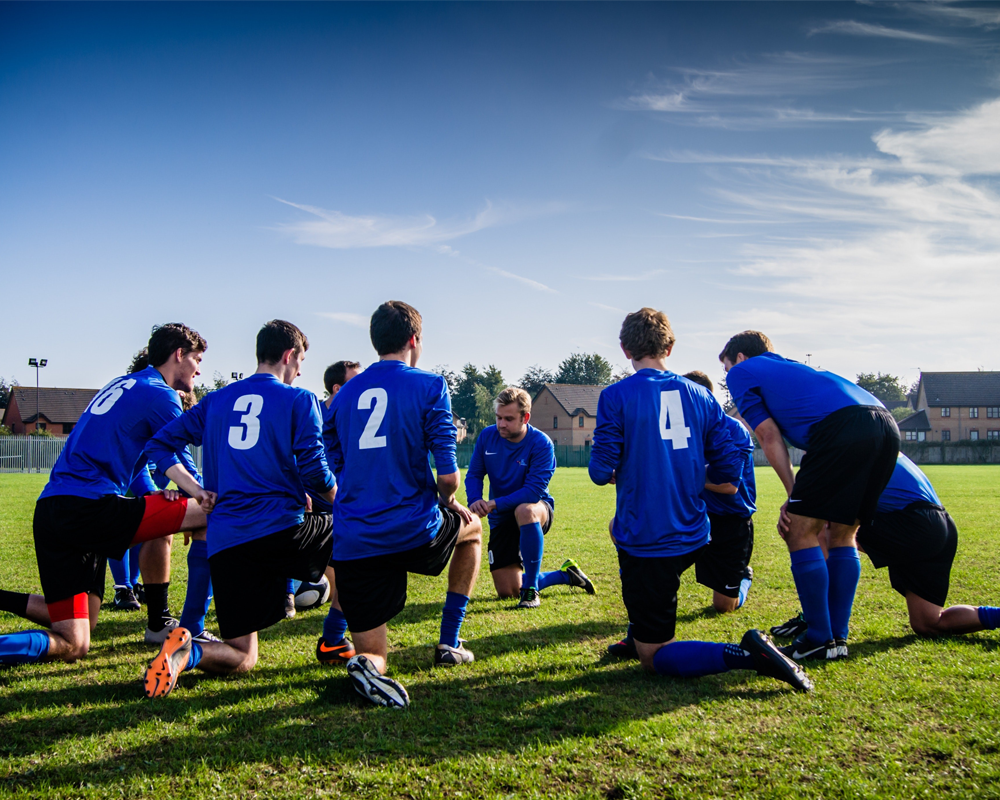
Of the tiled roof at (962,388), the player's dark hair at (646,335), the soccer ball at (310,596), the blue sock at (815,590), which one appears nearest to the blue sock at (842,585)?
the blue sock at (815,590)

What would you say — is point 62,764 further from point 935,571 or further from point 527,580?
point 935,571

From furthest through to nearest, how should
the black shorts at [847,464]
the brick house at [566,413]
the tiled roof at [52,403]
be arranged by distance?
the brick house at [566,413], the tiled roof at [52,403], the black shorts at [847,464]

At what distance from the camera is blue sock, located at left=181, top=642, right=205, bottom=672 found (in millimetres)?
4105

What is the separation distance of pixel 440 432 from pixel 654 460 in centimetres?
135

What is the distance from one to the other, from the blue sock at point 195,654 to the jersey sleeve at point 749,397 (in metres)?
3.85

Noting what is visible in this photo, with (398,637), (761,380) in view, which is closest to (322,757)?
(398,637)

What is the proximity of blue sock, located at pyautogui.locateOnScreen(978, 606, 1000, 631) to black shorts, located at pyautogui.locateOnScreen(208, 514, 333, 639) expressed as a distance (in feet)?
15.3

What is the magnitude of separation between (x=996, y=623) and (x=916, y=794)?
2.70m

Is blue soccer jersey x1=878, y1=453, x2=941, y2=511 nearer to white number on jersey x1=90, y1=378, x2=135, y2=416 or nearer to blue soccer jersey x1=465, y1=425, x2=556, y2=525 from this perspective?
blue soccer jersey x1=465, y1=425, x2=556, y2=525

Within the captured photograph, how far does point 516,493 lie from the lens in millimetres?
6801

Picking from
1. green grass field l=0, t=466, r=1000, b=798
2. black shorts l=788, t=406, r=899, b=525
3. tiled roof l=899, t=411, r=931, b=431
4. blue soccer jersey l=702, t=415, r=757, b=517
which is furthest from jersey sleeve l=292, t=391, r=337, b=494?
tiled roof l=899, t=411, r=931, b=431

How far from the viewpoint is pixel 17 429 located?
70.7 metres

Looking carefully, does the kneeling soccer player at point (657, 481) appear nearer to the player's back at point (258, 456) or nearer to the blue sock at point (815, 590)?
the blue sock at point (815, 590)

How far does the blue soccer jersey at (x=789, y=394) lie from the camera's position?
4555 millimetres
